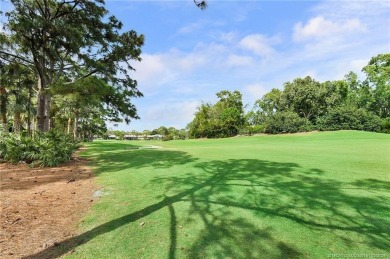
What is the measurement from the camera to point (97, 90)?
38.1 ft

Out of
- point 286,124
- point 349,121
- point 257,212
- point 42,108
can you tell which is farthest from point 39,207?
point 349,121

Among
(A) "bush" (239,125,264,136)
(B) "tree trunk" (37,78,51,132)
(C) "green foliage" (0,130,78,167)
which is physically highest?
(B) "tree trunk" (37,78,51,132)

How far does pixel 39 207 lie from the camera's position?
479 cm

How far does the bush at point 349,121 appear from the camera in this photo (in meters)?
33.5

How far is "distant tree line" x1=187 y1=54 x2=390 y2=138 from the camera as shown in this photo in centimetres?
3388

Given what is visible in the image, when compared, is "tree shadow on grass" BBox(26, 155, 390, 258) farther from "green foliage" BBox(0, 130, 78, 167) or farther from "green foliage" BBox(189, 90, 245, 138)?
"green foliage" BBox(189, 90, 245, 138)

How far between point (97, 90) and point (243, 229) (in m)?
10.2

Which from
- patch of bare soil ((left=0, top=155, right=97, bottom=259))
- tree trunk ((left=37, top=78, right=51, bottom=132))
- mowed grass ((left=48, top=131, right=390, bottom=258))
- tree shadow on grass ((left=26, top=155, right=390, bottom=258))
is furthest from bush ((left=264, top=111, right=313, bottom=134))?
patch of bare soil ((left=0, top=155, right=97, bottom=259))

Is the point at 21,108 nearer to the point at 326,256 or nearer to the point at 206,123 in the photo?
the point at 326,256

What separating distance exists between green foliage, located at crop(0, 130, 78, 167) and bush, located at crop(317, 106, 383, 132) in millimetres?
32819

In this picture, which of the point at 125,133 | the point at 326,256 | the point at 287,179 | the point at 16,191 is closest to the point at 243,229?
the point at 326,256

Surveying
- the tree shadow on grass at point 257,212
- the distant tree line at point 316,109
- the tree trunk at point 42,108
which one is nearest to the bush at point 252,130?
the distant tree line at point 316,109

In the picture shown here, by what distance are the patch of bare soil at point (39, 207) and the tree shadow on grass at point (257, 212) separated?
384mm

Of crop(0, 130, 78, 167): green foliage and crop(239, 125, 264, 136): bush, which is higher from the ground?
crop(239, 125, 264, 136): bush
